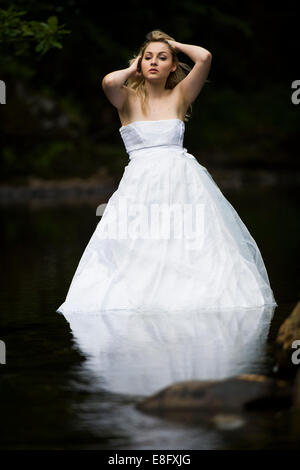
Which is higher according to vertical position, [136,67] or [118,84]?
[136,67]

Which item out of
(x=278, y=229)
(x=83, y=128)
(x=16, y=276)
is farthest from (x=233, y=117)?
(x=16, y=276)

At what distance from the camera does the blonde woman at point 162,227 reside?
9086 mm

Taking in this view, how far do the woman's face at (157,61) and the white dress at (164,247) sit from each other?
38cm

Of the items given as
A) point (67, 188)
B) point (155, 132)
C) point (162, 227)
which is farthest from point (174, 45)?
point (67, 188)

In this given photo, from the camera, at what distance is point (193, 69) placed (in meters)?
9.26

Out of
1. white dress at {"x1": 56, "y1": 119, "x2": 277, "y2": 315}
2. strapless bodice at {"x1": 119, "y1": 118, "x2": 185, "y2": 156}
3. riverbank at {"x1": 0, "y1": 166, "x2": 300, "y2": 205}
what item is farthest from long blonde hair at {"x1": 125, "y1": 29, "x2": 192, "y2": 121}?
riverbank at {"x1": 0, "y1": 166, "x2": 300, "y2": 205}

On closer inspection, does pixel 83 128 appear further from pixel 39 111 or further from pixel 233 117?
pixel 233 117

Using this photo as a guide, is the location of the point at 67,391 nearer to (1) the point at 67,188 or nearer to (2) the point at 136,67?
(2) the point at 136,67

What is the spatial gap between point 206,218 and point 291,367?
129 inches

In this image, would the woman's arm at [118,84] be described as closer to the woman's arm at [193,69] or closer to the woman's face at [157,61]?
the woman's face at [157,61]

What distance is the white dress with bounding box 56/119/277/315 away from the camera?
9.08 meters

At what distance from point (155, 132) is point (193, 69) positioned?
59cm

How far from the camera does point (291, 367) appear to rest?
241 inches

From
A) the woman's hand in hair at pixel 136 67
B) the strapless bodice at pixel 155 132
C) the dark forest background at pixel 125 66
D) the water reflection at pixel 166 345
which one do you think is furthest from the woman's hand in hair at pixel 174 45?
the dark forest background at pixel 125 66
